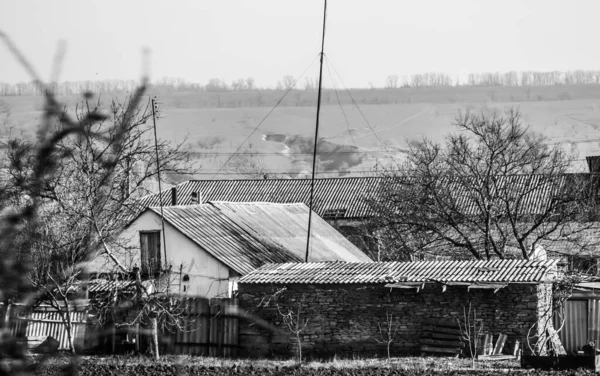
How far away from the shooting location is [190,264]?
25.3 metres

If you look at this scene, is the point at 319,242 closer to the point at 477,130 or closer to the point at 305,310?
the point at 477,130

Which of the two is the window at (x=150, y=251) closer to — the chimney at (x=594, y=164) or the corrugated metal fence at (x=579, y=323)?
the corrugated metal fence at (x=579, y=323)

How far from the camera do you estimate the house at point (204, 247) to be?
2497 centimetres

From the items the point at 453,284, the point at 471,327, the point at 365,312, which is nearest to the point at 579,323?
the point at 471,327

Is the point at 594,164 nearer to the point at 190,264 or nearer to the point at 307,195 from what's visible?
the point at 307,195

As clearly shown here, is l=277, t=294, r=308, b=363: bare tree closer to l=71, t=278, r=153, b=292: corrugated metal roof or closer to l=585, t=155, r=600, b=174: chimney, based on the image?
l=71, t=278, r=153, b=292: corrugated metal roof

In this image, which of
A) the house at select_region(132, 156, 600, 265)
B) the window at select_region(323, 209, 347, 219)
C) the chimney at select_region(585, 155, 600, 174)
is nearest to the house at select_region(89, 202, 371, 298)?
the house at select_region(132, 156, 600, 265)

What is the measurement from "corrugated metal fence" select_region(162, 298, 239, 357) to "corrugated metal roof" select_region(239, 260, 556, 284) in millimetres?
939

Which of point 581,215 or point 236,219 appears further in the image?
point 581,215

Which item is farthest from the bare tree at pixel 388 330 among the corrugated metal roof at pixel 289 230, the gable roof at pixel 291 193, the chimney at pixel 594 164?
the chimney at pixel 594 164

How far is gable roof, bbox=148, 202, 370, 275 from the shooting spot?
2577 centimetres

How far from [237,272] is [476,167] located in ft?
35.4

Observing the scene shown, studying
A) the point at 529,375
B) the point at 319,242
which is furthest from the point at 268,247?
the point at 529,375

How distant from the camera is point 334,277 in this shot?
22.4 meters
